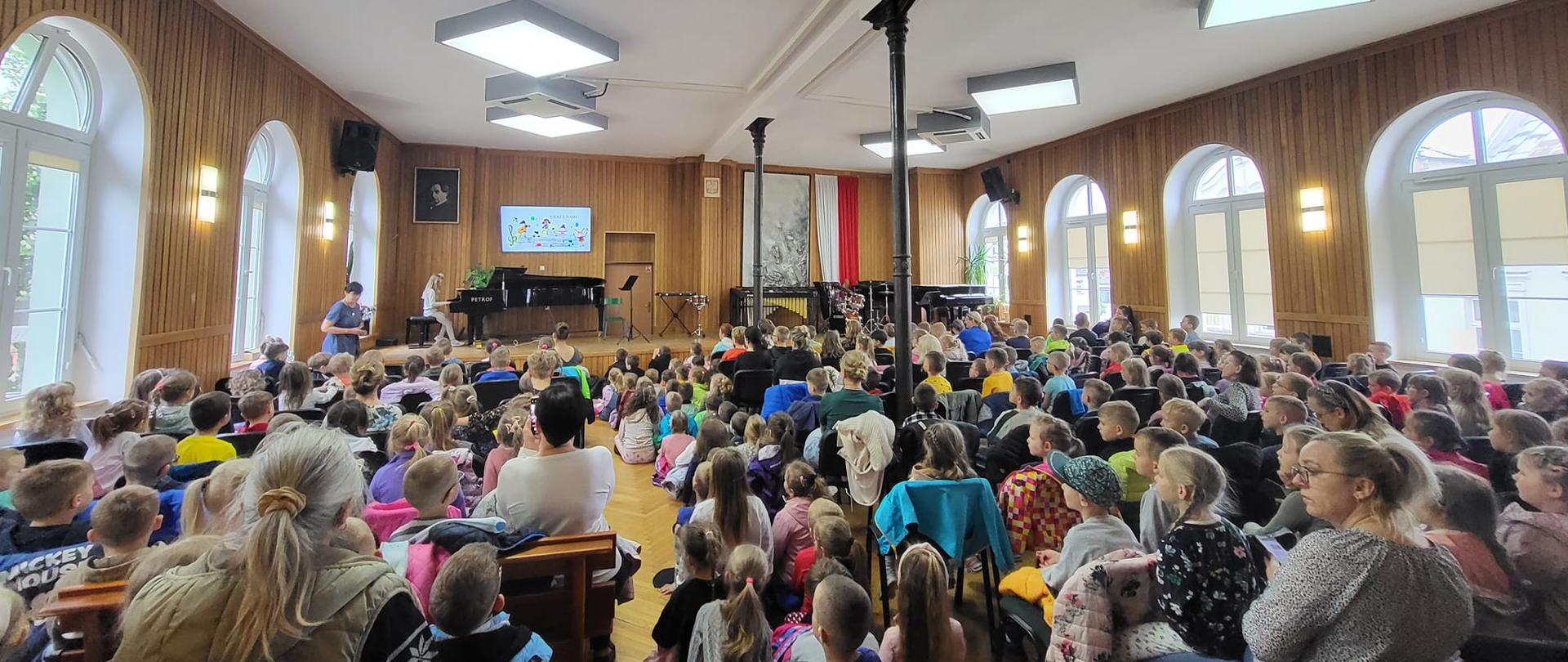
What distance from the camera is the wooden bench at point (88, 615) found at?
3.80 feet

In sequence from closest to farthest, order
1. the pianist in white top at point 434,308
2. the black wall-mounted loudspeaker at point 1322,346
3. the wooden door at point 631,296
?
the black wall-mounted loudspeaker at point 1322,346 → the pianist in white top at point 434,308 → the wooden door at point 631,296

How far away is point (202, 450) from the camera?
7.77 feet

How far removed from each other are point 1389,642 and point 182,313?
283 inches

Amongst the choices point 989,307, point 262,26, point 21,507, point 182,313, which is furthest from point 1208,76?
point 182,313

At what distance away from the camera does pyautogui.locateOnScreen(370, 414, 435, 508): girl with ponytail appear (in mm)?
2275

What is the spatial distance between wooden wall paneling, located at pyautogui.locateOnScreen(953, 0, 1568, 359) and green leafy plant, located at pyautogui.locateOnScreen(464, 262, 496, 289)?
32.1ft

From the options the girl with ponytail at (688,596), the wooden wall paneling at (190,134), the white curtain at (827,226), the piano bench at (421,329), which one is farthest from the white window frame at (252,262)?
the white curtain at (827,226)

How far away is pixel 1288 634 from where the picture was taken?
1.12 metres

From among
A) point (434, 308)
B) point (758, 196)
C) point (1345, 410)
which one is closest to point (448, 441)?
point (1345, 410)

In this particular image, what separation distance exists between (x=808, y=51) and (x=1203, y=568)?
17.5 ft

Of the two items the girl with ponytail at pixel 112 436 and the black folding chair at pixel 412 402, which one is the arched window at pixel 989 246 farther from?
the girl with ponytail at pixel 112 436

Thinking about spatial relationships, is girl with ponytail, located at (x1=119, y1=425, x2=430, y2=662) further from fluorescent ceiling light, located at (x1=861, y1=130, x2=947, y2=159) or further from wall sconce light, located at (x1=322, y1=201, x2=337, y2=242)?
fluorescent ceiling light, located at (x1=861, y1=130, x2=947, y2=159)

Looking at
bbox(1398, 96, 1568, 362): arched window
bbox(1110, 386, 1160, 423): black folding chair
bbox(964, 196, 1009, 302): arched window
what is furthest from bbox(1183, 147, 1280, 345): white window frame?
bbox(1110, 386, 1160, 423): black folding chair

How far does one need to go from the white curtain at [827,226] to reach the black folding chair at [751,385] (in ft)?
25.1
